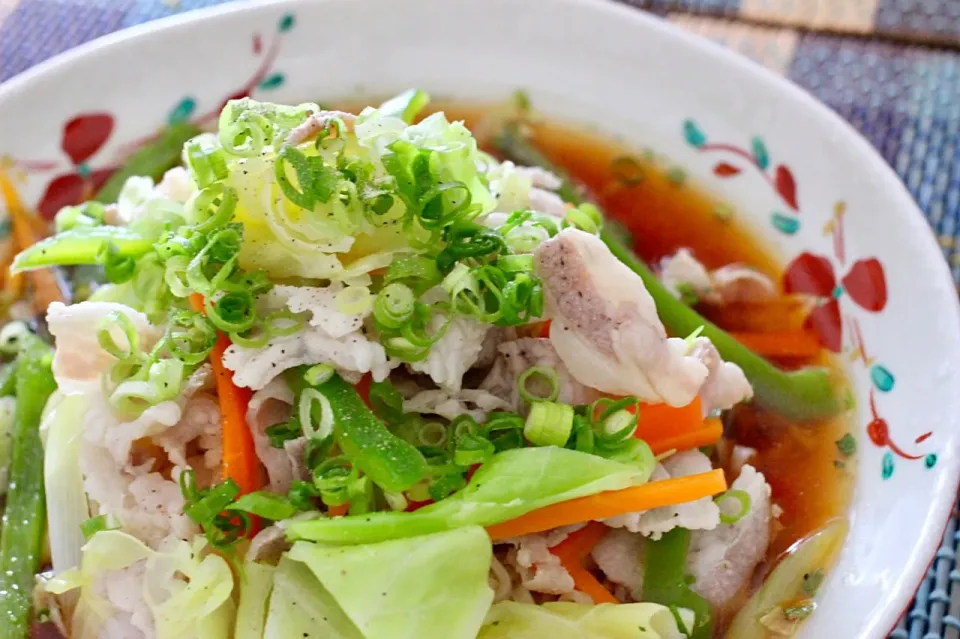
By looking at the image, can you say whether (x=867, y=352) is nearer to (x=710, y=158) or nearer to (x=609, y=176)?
(x=710, y=158)

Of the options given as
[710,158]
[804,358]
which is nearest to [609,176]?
[710,158]

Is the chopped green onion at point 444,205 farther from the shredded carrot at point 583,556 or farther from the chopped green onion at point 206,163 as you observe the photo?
the shredded carrot at point 583,556

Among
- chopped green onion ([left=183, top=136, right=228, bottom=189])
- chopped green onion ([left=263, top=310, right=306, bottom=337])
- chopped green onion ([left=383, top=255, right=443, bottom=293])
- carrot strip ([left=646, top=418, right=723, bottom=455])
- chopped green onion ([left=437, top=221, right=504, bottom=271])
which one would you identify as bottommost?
carrot strip ([left=646, top=418, right=723, bottom=455])

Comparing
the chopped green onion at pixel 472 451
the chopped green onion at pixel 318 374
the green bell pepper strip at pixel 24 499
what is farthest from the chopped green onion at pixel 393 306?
the green bell pepper strip at pixel 24 499

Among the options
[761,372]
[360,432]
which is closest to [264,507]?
[360,432]

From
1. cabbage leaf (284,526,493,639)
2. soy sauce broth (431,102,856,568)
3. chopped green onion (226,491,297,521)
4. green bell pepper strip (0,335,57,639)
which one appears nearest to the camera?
cabbage leaf (284,526,493,639)

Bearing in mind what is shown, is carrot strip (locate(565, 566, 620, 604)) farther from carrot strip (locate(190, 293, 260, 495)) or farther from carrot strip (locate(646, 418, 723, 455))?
carrot strip (locate(190, 293, 260, 495))

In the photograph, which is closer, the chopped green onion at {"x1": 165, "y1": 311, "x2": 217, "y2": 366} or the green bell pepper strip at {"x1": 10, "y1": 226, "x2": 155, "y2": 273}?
the chopped green onion at {"x1": 165, "y1": 311, "x2": 217, "y2": 366}

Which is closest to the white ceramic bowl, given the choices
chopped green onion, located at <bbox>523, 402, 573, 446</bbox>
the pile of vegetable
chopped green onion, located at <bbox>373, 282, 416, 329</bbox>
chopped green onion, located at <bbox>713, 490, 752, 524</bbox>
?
A: chopped green onion, located at <bbox>713, 490, 752, 524</bbox>
